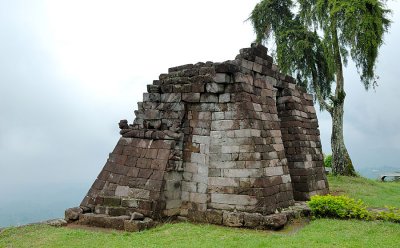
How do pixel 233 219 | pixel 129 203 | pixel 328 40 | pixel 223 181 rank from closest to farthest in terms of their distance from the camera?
pixel 233 219 < pixel 223 181 < pixel 129 203 < pixel 328 40

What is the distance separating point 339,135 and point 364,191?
550 cm

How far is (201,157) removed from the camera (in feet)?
31.4

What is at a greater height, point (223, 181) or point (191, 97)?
point (191, 97)

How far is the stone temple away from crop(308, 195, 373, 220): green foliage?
2.18 ft

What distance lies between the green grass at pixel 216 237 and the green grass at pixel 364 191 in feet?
16.4

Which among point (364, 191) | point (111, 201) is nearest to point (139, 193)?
point (111, 201)

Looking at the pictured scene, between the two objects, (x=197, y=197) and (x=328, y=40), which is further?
→ (x=328, y=40)

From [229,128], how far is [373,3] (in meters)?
14.1

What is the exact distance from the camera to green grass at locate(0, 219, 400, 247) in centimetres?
727

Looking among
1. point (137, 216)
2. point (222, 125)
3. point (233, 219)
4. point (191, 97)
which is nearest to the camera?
point (233, 219)

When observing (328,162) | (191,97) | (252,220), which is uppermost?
(191,97)

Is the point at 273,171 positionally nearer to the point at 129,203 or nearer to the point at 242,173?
the point at 242,173

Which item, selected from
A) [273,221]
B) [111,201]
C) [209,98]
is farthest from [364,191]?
[111,201]

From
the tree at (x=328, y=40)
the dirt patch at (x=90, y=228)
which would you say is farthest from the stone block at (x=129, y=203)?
the tree at (x=328, y=40)
